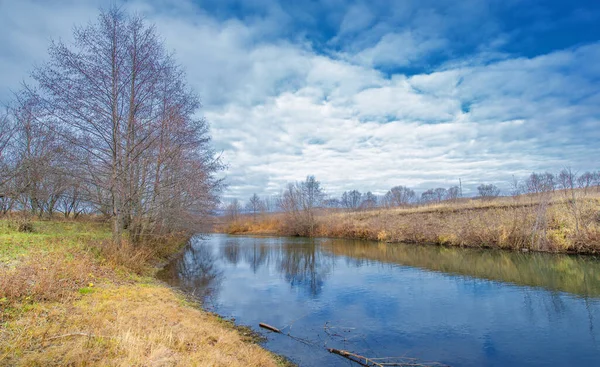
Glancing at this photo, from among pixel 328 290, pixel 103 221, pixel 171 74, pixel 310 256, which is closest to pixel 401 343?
pixel 328 290

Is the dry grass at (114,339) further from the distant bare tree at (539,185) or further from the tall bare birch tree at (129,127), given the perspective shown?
the distant bare tree at (539,185)

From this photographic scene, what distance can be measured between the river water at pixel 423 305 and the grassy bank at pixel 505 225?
5.80 ft

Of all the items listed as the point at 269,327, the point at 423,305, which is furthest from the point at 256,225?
the point at 269,327

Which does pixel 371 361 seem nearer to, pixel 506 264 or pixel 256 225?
pixel 506 264

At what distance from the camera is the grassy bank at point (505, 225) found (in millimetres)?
21359

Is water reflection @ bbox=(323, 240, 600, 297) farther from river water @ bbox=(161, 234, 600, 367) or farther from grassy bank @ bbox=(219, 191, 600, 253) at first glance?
grassy bank @ bbox=(219, 191, 600, 253)

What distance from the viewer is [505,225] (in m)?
25.0

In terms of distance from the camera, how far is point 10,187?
22.2m

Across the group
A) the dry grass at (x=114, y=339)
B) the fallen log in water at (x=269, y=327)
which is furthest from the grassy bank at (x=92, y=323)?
the fallen log in water at (x=269, y=327)

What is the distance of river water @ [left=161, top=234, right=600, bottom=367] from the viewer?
Result: 807 centimetres

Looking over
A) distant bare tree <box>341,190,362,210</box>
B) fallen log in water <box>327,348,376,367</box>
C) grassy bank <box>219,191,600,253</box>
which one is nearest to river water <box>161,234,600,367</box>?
fallen log in water <box>327,348,376,367</box>

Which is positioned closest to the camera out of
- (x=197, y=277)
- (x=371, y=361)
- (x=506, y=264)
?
(x=371, y=361)

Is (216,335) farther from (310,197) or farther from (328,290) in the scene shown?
(310,197)

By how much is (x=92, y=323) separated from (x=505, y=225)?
89.0ft
